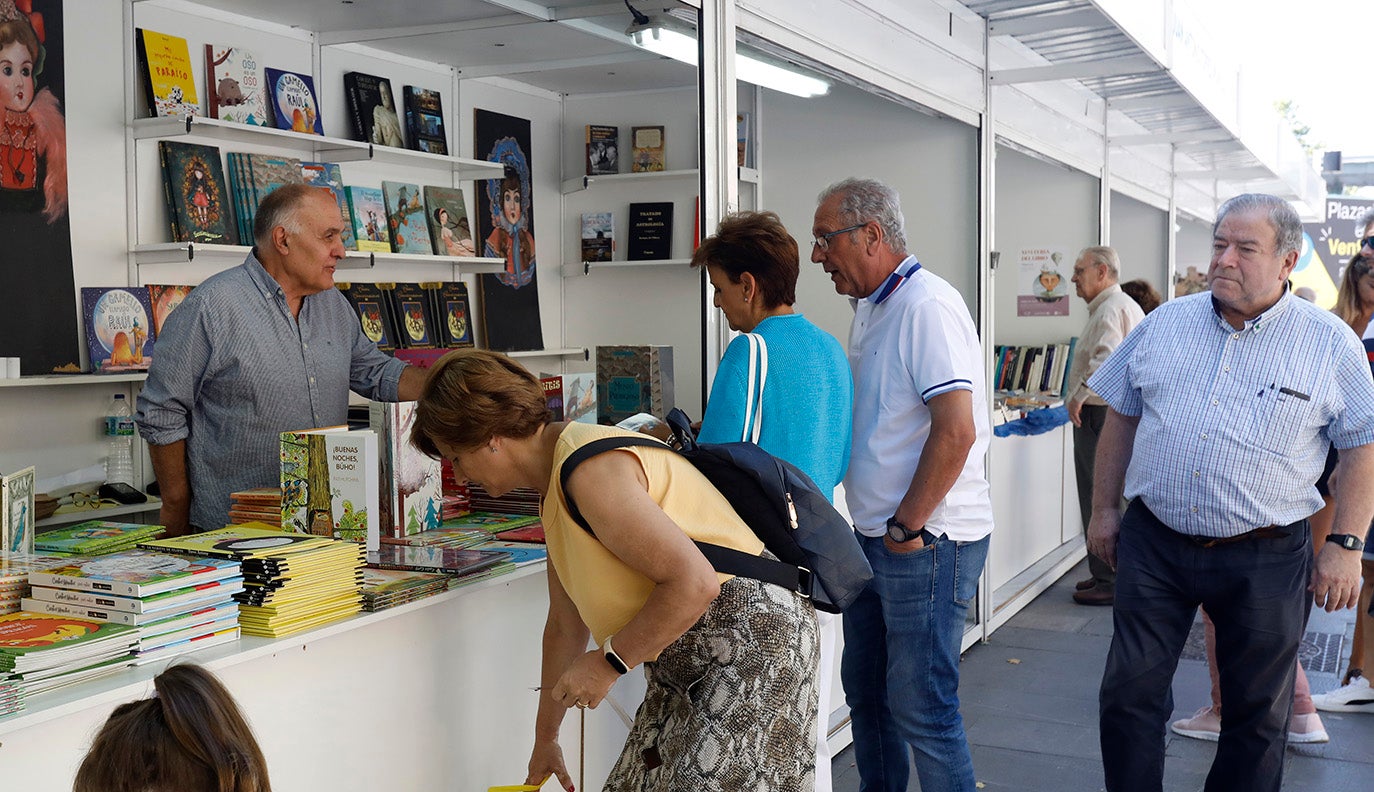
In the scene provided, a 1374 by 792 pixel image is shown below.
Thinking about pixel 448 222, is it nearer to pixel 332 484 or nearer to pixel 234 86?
pixel 234 86

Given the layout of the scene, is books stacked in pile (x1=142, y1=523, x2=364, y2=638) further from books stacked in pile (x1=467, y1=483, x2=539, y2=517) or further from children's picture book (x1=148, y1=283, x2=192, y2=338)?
children's picture book (x1=148, y1=283, x2=192, y2=338)

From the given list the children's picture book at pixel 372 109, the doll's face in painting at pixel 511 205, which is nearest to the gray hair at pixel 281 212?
the children's picture book at pixel 372 109

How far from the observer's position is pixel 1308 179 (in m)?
15.1

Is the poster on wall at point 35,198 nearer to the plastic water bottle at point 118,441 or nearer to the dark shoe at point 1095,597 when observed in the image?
the plastic water bottle at point 118,441

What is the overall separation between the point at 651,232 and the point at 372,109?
157 cm

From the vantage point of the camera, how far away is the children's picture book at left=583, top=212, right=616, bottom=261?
643 cm

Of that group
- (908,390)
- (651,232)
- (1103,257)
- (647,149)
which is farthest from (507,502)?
(1103,257)

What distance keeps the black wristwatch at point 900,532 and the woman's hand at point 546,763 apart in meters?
0.99

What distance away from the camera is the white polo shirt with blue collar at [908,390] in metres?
2.85

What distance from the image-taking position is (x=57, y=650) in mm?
1811

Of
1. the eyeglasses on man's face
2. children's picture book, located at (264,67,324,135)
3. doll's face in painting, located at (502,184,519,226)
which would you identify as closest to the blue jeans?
the eyeglasses on man's face

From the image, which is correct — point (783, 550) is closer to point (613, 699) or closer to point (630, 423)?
point (630, 423)

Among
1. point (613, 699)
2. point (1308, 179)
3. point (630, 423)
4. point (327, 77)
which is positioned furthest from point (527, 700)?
point (1308, 179)

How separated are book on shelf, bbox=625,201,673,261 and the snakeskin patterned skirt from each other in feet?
14.2
